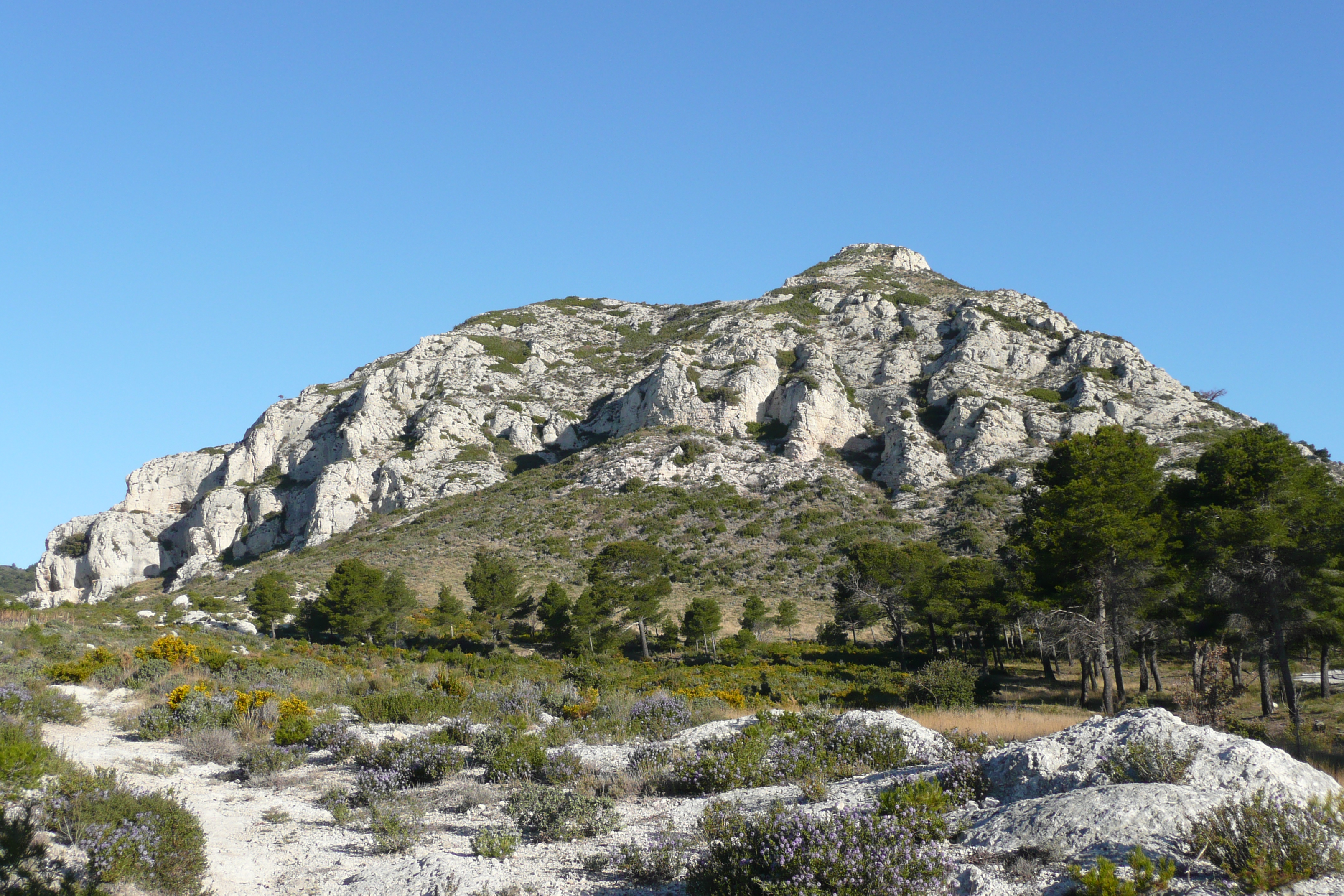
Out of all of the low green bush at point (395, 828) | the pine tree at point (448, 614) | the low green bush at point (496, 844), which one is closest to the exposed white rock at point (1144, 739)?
the low green bush at point (496, 844)

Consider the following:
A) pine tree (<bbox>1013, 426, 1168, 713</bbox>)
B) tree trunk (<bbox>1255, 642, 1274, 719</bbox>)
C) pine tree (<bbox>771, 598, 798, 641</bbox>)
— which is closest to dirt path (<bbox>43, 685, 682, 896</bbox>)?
pine tree (<bbox>1013, 426, 1168, 713</bbox>)

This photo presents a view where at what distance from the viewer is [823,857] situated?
5.06 m

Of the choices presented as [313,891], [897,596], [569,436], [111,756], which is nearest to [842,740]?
[313,891]

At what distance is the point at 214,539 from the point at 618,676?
73782mm

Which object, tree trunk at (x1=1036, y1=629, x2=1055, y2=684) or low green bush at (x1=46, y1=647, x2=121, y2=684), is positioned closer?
low green bush at (x1=46, y1=647, x2=121, y2=684)

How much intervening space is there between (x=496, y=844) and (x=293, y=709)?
24.4 feet

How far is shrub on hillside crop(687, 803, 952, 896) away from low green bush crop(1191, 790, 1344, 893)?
1.84 m

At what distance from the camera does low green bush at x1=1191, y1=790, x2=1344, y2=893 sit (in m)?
4.70

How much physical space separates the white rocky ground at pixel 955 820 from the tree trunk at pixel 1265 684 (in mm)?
18867

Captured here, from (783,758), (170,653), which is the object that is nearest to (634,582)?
(170,653)

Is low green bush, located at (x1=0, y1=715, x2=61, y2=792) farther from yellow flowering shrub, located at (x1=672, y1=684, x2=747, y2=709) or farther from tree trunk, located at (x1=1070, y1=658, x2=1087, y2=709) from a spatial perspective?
tree trunk, located at (x1=1070, y1=658, x2=1087, y2=709)

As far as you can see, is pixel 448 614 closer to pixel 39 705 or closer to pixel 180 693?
pixel 180 693

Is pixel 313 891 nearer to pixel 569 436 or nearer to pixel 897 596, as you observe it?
pixel 897 596

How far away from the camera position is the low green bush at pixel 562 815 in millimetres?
7270
